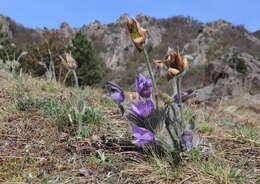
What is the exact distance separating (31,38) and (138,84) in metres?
37.0

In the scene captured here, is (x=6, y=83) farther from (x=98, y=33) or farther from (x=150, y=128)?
(x=98, y=33)

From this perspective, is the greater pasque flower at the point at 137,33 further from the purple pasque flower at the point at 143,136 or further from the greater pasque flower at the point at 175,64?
the purple pasque flower at the point at 143,136

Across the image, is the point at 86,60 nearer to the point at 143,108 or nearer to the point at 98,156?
the point at 98,156

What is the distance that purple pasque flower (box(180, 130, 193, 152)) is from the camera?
1.31 metres

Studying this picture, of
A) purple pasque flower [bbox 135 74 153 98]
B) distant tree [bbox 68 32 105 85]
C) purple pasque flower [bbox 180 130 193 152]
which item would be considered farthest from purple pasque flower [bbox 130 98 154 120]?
distant tree [bbox 68 32 105 85]

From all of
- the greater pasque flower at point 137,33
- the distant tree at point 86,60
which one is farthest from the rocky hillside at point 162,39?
the greater pasque flower at point 137,33

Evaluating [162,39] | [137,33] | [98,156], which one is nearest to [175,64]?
[137,33]

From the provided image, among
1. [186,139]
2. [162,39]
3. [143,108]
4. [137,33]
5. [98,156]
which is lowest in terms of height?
[98,156]

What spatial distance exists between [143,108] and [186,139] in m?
0.21

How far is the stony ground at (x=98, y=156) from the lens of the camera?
1265 millimetres

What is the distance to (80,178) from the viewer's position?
131 centimetres

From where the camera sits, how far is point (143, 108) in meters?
1.34

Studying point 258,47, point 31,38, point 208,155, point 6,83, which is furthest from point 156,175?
point 31,38

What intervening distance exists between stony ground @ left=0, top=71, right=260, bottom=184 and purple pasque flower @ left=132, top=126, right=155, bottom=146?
97mm
